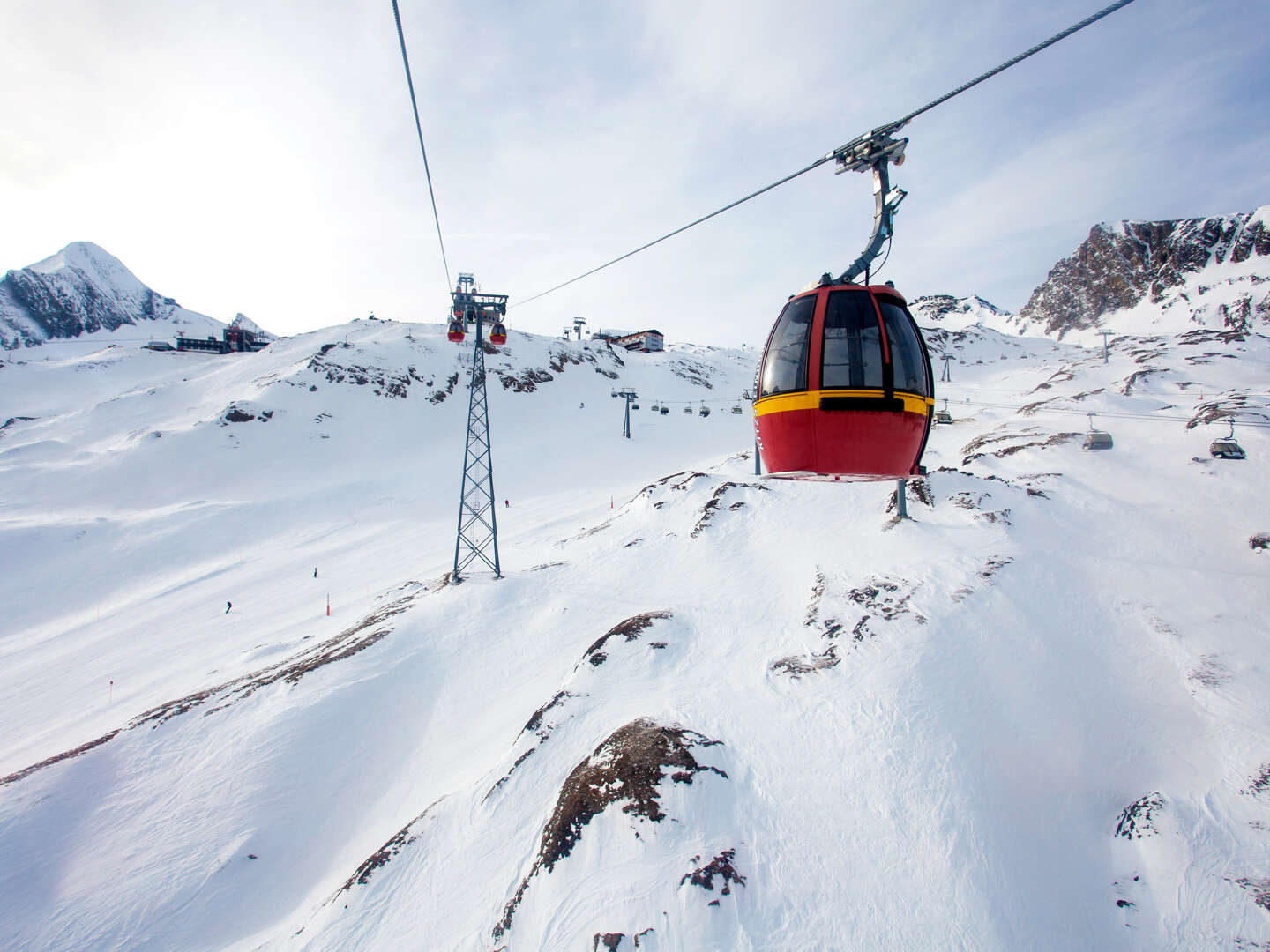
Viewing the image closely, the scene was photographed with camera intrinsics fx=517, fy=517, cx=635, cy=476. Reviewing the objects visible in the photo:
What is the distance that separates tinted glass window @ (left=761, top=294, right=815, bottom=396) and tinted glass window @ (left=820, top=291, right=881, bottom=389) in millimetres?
258

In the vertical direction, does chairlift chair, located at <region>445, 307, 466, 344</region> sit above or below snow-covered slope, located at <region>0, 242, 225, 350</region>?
below

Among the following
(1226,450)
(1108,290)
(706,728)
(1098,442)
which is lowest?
(706,728)

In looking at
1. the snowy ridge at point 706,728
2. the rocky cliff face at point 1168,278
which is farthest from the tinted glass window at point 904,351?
the rocky cliff face at point 1168,278

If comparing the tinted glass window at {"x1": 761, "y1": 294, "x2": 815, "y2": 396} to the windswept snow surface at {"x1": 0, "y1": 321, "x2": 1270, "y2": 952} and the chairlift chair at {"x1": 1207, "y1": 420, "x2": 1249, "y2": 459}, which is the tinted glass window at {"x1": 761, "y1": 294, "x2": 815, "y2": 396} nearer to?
the windswept snow surface at {"x1": 0, "y1": 321, "x2": 1270, "y2": 952}

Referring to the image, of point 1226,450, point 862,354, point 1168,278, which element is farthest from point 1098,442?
point 1168,278

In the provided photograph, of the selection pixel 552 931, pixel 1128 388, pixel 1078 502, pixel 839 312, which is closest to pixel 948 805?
pixel 552 931

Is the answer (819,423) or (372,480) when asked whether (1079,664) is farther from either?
(372,480)

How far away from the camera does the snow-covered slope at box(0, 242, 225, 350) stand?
125 metres

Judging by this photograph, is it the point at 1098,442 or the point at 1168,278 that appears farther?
the point at 1168,278

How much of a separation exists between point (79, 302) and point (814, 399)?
7960 inches

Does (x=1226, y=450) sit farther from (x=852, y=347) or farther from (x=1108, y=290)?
(x=1108, y=290)

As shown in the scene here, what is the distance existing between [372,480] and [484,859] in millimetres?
39169

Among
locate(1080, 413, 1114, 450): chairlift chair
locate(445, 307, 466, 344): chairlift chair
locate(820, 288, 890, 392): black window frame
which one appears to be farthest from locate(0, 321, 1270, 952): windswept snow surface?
locate(445, 307, 466, 344): chairlift chair

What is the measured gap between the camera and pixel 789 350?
260 inches
